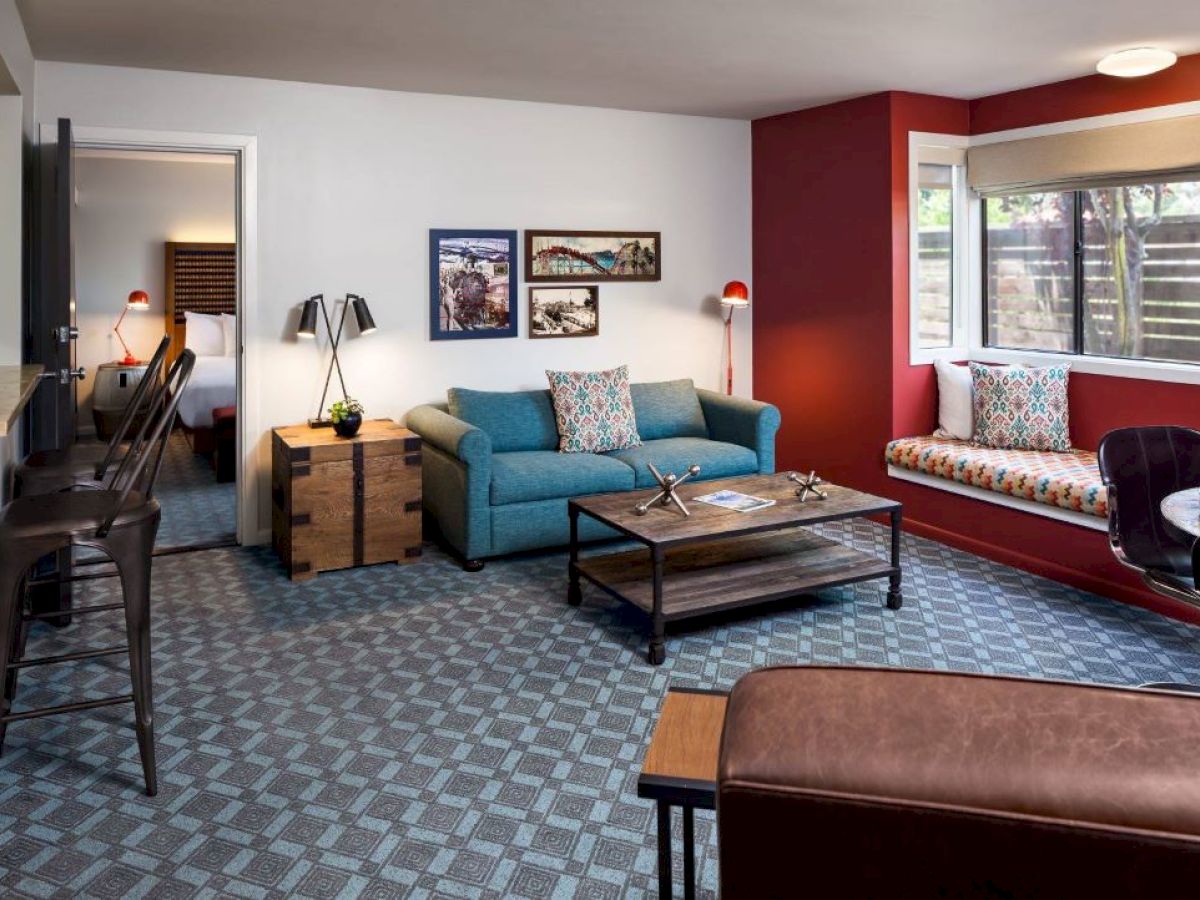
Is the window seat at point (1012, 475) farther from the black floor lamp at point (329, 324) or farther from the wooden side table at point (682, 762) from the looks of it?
the wooden side table at point (682, 762)

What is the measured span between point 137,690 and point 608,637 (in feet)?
5.42

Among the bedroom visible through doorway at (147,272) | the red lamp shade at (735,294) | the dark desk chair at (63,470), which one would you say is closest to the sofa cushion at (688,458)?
the red lamp shade at (735,294)

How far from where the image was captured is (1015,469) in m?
4.34

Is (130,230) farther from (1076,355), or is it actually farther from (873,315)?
(1076,355)

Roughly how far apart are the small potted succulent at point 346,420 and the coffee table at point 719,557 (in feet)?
3.88

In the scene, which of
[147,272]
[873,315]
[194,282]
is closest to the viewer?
[873,315]

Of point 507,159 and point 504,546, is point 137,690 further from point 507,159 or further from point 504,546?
point 507,159

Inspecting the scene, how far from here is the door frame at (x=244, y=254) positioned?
4273 millimetres

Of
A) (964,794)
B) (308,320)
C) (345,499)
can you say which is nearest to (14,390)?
(345,499)

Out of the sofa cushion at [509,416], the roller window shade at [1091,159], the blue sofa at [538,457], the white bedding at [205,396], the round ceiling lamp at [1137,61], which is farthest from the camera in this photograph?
the white bedding at [205,396]

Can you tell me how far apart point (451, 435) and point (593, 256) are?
5.10 ft

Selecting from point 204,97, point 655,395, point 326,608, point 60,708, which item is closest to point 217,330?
point 204,97

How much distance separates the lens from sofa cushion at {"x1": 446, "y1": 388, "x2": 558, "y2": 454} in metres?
4.87

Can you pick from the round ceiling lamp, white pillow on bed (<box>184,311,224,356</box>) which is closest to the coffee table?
the round ceiling lamp
